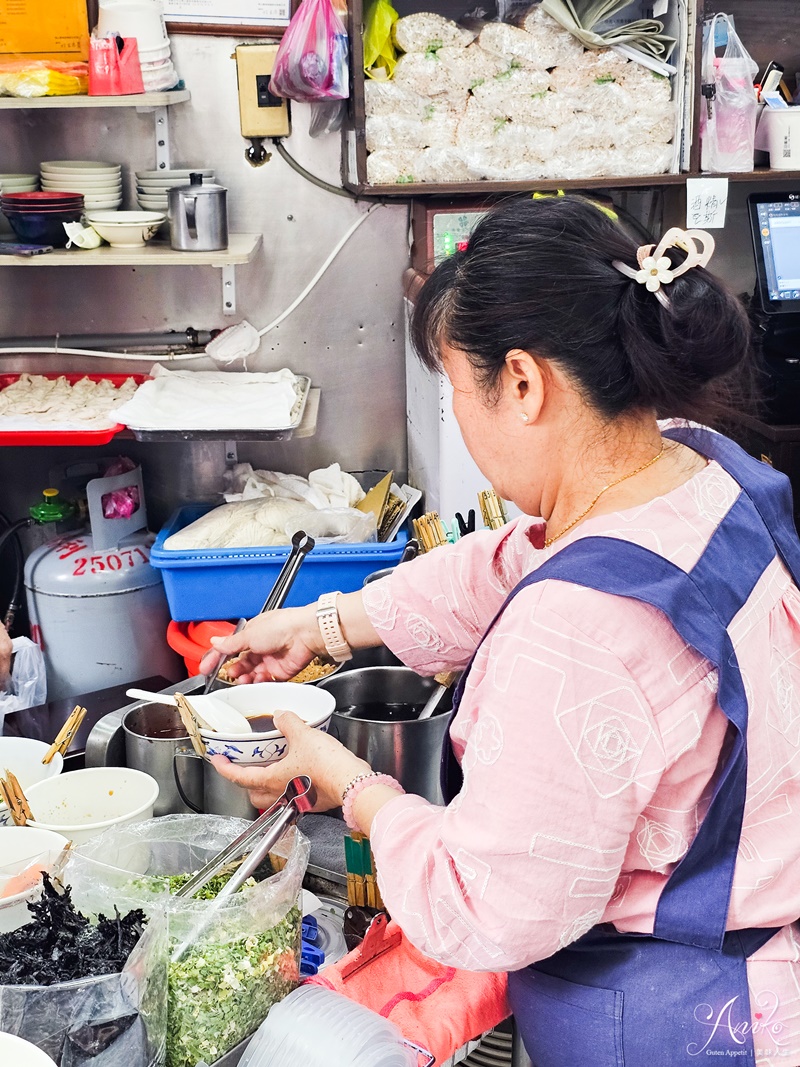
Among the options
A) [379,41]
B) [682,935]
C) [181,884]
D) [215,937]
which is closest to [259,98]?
[379,41]

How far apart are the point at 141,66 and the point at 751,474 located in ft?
6.17

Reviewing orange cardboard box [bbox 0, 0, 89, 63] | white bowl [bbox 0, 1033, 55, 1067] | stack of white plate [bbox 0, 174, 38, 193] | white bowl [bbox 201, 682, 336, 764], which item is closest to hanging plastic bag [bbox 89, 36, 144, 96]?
orange cardboard box [bbox 0, 0, 89, 63]

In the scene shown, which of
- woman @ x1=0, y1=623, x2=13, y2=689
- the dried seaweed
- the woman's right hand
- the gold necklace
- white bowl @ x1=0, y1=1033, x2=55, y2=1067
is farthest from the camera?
woman @ x1=0, y1=623, x2=13, y2=689

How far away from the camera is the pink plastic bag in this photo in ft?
7.82

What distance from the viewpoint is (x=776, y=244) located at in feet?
8.50

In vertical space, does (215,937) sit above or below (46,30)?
below

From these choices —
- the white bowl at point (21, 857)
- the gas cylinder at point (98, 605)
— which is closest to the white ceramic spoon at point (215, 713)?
the white bowl at point (21, 857)

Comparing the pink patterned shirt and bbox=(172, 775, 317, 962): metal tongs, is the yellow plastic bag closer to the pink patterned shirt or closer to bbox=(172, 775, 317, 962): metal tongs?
the pink patterned shirt

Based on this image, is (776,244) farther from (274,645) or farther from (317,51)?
(274,645)

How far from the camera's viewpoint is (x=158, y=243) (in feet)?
8.54

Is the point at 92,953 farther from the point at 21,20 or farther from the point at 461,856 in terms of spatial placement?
the point at 21,20

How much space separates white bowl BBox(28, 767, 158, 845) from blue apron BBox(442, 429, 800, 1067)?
59cm

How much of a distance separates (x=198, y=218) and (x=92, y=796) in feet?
4.81

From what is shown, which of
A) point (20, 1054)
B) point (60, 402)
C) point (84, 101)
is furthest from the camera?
point (60, 402)
